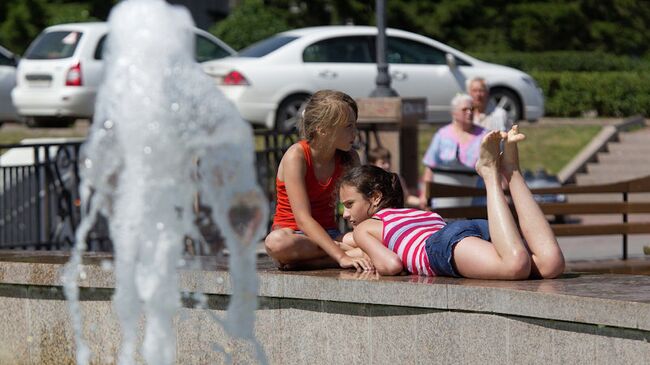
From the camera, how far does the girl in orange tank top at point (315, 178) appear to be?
6566 millimetres

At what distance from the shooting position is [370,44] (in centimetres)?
1911

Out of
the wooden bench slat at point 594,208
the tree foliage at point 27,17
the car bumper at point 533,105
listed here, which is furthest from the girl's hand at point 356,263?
the tree foliage at point 27,17

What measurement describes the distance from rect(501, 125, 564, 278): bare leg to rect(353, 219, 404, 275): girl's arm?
23.2 inches

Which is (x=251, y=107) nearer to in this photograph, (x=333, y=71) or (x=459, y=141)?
(x=333, y=71)

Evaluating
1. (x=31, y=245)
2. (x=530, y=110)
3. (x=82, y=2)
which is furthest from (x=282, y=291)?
(x=82, y=2)

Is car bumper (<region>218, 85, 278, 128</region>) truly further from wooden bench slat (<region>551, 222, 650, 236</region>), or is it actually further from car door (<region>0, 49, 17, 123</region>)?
wooden bench slat (<region>551, 222, 650, 236</region>)

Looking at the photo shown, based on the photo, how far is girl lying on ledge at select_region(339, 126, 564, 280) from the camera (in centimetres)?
607

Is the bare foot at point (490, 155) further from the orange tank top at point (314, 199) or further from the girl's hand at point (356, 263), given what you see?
the orange tank top at point (314, 199)

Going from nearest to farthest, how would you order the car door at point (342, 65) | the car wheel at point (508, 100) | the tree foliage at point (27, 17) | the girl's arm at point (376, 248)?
the girl's arm at point (376, 248)
the car door at point (342, 65)
the car wheel at point (508, 100)
the tree foliage at point (27, 17)

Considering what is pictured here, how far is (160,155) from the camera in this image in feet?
17.3

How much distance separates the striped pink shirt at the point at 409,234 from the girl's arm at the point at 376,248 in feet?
0.12

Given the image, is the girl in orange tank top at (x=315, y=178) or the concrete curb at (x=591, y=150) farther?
the concrete curb at (x=591, y=150)

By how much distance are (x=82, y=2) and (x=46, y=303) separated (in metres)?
27.5

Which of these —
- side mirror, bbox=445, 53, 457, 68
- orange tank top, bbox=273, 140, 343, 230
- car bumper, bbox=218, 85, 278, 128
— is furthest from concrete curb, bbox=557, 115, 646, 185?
orange tank top, bbox=273, 140, 343, 230
